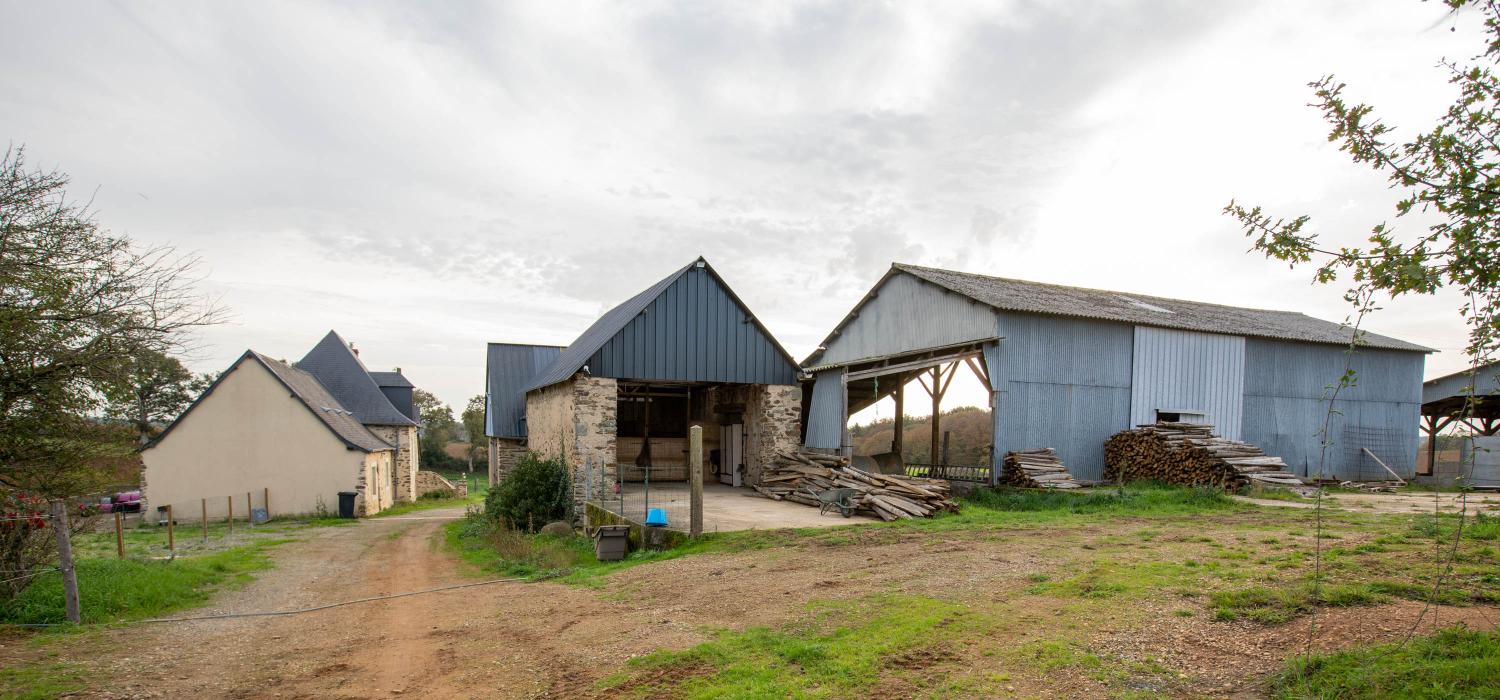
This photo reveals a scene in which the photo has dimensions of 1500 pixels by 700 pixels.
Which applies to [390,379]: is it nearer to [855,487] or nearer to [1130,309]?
[855,487]

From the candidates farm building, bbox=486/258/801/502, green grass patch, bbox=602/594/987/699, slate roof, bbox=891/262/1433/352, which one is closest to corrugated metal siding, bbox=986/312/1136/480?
slate roof, bbox=891/262/1433/352

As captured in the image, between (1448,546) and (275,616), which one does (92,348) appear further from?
(1448,546)

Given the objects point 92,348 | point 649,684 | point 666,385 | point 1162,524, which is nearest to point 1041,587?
point 649,684

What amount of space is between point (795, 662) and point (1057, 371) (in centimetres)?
1358

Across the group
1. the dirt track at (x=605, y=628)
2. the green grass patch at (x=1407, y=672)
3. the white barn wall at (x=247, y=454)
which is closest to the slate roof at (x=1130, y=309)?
the dirt track at (x=605, y=628)

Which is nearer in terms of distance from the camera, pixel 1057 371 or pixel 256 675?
pixel 256 675

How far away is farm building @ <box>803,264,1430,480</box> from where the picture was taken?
17578 millimetres

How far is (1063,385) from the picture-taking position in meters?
17.9

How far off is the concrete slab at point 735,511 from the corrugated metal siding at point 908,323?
5752mm

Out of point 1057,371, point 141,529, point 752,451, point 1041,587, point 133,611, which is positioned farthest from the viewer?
point 141,529

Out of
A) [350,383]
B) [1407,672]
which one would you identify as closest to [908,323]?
[1407,672]

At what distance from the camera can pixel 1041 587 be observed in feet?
25.1

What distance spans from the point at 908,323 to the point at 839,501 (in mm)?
7484

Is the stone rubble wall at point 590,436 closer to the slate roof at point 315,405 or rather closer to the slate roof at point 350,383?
the slate roof at point 315,405
